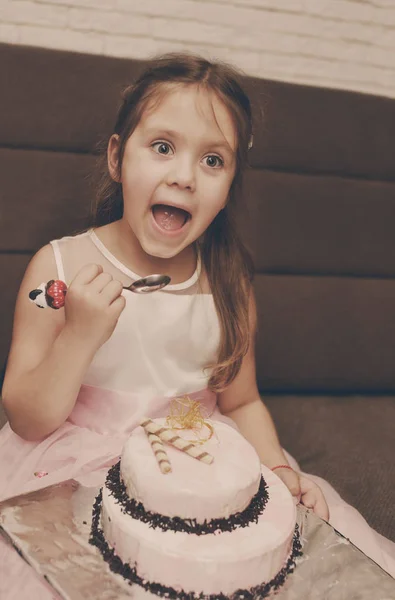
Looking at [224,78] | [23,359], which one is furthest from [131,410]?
[224,78]

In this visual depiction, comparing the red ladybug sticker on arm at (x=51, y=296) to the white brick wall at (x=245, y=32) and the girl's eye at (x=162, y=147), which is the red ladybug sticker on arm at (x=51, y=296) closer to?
the girl's eye at (x=162, y=147)

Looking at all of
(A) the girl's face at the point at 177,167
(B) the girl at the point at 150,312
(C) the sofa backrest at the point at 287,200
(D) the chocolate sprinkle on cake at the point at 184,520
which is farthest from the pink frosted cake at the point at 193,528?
(C) the sofa backrest at the point at 287,200

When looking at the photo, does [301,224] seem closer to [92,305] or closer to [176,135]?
[176,135]

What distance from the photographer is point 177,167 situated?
1.02 metres

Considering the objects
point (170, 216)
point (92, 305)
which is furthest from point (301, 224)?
point (92, 305)

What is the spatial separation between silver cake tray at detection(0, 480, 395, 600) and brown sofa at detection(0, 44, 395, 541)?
564mm

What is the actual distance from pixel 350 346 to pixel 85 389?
0.91 metres

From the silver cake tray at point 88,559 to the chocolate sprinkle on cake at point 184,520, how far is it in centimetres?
7

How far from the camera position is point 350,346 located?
1772mm

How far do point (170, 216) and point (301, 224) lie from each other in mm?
701

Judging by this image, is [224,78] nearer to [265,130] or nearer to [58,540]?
[265,130]

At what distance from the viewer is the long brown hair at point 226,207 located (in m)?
1.09

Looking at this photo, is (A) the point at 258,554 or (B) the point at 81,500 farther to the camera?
(B) the point at 81,500

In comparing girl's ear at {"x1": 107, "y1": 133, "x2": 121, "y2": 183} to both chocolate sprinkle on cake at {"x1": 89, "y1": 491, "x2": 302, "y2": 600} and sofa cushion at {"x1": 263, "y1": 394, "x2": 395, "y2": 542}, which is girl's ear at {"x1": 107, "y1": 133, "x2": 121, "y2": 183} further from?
sofa cushion at {"x1": 263, "y1": 394, "x2": 395, "y2": 542}
